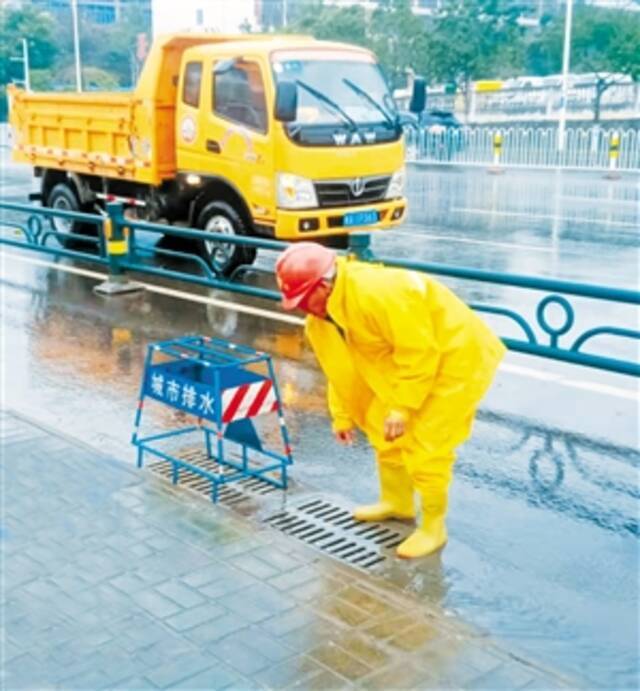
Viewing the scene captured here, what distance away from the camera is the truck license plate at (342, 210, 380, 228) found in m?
10.6

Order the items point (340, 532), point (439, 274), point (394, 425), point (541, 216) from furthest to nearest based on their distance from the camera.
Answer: point (541, 216) → point (439, 274) → point (340, 532) → point (394, 425)

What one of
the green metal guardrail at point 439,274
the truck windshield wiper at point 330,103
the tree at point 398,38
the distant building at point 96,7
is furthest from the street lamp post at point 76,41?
the truck windshield wiper at point 330,103

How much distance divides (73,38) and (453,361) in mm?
39184

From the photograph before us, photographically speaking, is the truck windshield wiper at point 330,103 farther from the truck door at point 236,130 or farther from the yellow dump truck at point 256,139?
the truck door at point 236,130

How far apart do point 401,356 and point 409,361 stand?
39 millimetres

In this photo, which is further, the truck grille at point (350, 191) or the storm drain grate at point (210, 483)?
the truck grille at point (350, 191)

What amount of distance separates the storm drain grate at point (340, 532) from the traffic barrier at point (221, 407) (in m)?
0.36

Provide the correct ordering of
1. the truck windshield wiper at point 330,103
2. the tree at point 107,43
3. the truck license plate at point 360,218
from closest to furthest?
the truck windshield wiper at point 330,103, the truck license plate at point 360,218, the tree at point 107,43

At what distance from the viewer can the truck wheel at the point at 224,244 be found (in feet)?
35.2

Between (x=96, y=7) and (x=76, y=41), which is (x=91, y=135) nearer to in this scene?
(x=96, y=7)

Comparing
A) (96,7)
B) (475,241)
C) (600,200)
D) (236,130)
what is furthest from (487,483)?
(96,7)

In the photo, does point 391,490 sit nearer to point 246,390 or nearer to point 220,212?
point 246,390

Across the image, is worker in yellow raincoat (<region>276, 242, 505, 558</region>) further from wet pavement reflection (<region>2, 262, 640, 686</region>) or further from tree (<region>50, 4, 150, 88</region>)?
tree (<region>50, 4, 150, 88</region>)

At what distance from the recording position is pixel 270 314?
9.27 metres
